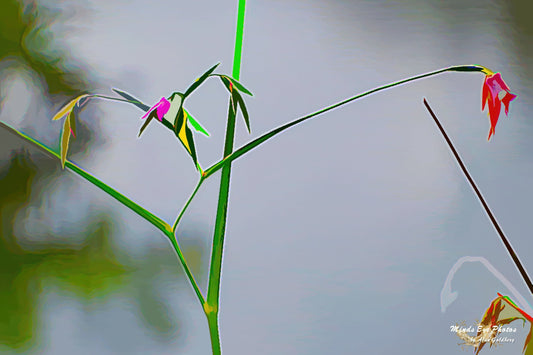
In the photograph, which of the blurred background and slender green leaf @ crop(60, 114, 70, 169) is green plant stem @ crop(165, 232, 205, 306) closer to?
slender green leaf @ crop(60, 114, 70, 169)

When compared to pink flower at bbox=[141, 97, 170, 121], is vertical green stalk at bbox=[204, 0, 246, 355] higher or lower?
lower

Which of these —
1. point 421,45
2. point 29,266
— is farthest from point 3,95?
point 421,45

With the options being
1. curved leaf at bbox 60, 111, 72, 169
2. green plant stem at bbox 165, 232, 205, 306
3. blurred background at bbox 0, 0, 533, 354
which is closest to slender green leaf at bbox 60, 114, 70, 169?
curved leaf at bbox 60, 111, 72, 169

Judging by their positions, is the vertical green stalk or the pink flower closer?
the pink flower

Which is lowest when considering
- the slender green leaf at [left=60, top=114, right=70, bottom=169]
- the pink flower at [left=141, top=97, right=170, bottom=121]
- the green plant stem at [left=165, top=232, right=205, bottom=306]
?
the green plant stem at [left=165, top=232, right=205, bottom=306]

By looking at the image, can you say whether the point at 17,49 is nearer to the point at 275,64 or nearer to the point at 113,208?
the point at 113,208

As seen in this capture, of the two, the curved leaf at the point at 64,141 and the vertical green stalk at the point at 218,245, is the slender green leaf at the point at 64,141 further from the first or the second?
the vertical green stalk at the point at 218,245

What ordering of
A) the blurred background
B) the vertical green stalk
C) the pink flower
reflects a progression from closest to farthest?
the pink flower
the vertical green stalk
the blurred background

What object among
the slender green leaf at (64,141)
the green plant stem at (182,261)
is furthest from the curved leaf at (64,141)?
the green plant stem at (182,261)

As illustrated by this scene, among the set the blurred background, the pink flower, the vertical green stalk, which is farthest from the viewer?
the blurred background
